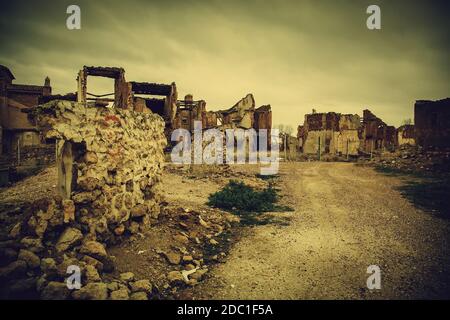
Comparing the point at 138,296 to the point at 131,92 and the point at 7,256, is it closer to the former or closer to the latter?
the point at 7,256

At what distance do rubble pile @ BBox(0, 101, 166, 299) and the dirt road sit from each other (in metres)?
1.74

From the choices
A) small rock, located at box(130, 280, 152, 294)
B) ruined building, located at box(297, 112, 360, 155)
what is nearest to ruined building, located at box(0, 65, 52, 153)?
ruined building, located at box(297, 112, 360, 155)

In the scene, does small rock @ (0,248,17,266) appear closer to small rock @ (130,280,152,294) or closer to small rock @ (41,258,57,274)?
small rock @ (41,258,57,274)

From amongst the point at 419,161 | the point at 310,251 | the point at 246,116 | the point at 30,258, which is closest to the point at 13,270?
the point at 30,258

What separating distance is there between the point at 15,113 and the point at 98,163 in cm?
2761

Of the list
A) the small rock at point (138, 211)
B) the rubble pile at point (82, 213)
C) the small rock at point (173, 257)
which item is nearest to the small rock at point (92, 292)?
the rubble pile at point (82, 213)

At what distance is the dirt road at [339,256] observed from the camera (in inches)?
159

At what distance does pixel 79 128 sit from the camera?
14.8ft

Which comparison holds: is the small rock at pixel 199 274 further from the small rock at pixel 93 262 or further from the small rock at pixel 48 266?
the small rock at pixel 48 266

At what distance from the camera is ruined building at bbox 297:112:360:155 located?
26.6m

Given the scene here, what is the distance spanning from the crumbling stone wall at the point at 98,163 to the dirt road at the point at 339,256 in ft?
6.84

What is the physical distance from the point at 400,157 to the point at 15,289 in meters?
22.0

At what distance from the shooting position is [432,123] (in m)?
20.0
